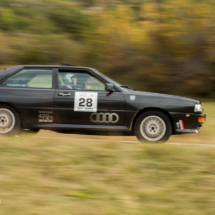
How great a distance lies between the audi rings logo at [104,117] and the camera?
6203 millimetres

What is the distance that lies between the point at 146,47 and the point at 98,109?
8583 mm

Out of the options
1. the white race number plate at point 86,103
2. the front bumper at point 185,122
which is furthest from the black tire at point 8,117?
the front bumper at point 185,122

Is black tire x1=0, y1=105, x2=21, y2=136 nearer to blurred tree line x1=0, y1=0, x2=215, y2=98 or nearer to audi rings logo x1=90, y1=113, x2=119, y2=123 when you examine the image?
audi rings logo x1=90, y1=113, x2=119, y2=123

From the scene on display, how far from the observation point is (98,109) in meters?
6.20

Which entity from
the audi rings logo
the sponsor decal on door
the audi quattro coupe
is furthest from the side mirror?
the sponsor decal on door

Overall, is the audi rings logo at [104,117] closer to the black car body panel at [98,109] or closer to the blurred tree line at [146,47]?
the black car body panel at [98,109]

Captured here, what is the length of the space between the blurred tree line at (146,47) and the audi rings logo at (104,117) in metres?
7.98

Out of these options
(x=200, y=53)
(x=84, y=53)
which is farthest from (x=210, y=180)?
(x=84, y=53)

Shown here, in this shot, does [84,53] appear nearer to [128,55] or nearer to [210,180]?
[128,55]

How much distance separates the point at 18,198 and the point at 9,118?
3112 millimetres

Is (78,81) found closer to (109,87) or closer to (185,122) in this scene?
(109,87)

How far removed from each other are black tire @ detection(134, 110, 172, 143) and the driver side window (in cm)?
97

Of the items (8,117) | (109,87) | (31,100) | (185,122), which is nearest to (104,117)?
(109,87)

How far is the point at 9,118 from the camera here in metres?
6.25
